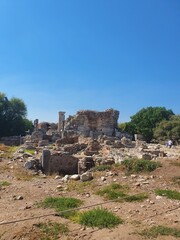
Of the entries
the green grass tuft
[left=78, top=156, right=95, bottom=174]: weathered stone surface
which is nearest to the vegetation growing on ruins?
[left=78, top=156, right=95, bottom=174]: weathered stone surface

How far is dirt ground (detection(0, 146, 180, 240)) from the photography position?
6988mm

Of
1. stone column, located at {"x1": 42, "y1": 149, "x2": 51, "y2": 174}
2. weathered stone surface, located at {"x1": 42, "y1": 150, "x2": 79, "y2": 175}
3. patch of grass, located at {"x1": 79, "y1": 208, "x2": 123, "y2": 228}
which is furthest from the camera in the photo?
stone column, located at {"x1": 42, "y1": 149, "x2": 51, "y2": 174}

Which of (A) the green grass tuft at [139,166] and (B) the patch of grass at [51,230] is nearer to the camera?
(B) the patch of grass at [51,230]

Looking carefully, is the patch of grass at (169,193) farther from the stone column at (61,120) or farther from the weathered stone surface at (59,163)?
the stone column at (61,120)

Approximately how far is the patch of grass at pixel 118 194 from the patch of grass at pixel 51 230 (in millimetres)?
2325

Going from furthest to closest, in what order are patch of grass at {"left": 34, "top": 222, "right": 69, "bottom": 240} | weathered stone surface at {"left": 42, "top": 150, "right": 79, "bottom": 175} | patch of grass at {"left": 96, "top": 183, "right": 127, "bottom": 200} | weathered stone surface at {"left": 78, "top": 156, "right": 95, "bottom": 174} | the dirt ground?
weathered stone surface at {"left": 42, "top": 150, "right": 79, "bottom": 175} → weathered stone surface at {"left": 78, "top": 156, "right": 95, "bottom": 174} → patch of grass at {"left": 96, "top": 183, "right": 127, "bottom": 200} → the dirt ground → patch of grass at {"left": 34, "top": 222, "right": 69, "bottom": 240}

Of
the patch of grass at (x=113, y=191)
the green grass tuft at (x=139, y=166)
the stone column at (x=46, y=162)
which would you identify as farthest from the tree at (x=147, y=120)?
the patch of grass at (x=113, y=191)

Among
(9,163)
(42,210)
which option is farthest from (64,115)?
(42,210)

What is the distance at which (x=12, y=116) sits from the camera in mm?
60625

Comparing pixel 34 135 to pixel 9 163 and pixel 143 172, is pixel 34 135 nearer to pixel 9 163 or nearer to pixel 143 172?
pixel 9 163

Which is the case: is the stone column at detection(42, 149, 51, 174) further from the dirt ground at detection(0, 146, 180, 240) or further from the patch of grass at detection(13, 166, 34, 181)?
the dirt ground at detection(0, 146, 180, 240)

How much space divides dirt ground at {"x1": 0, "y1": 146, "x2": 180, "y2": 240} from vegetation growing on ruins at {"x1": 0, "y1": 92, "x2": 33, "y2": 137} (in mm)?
44684

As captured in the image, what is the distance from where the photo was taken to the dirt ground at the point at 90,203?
6988 mm

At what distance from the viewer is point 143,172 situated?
12.4 m
